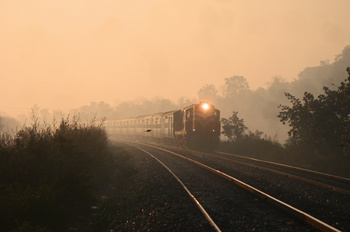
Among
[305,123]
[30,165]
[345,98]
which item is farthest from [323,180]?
[30,165]

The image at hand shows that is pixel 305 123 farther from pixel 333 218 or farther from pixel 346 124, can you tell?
pixel 333 218

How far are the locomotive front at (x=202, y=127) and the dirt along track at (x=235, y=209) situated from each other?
12.9 m

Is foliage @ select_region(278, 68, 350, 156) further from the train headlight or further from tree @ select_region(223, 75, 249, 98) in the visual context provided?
tree @ select_region(223, 75, 249, 98)

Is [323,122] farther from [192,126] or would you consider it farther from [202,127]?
[192,126]

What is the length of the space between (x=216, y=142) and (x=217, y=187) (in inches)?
575

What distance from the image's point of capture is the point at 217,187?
9688mm

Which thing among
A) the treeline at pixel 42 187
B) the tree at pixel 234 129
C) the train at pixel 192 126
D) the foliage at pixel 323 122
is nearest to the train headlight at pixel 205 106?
the train at pixel 192 126

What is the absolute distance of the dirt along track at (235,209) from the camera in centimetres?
583

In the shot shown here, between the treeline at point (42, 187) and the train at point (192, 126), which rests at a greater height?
the train at point (192, 126)

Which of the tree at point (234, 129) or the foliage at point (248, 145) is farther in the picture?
the tree at point (234, 129)

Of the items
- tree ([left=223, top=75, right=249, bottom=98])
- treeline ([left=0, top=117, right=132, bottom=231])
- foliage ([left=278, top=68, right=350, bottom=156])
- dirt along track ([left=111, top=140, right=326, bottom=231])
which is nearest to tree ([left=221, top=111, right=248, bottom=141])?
foliage ([left=278, top=68, right=350, bottom=156])

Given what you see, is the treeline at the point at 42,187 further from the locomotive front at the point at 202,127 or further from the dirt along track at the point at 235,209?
the locomotive front at the point at 202,127

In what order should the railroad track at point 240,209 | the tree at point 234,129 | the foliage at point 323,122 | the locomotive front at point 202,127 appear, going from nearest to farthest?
1. the railroad track at point 240,209
2. the foliage at point 323,122
3. the locomotive front at point 202,127
4. the tree at point 234,129

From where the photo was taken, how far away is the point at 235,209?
706 cm
